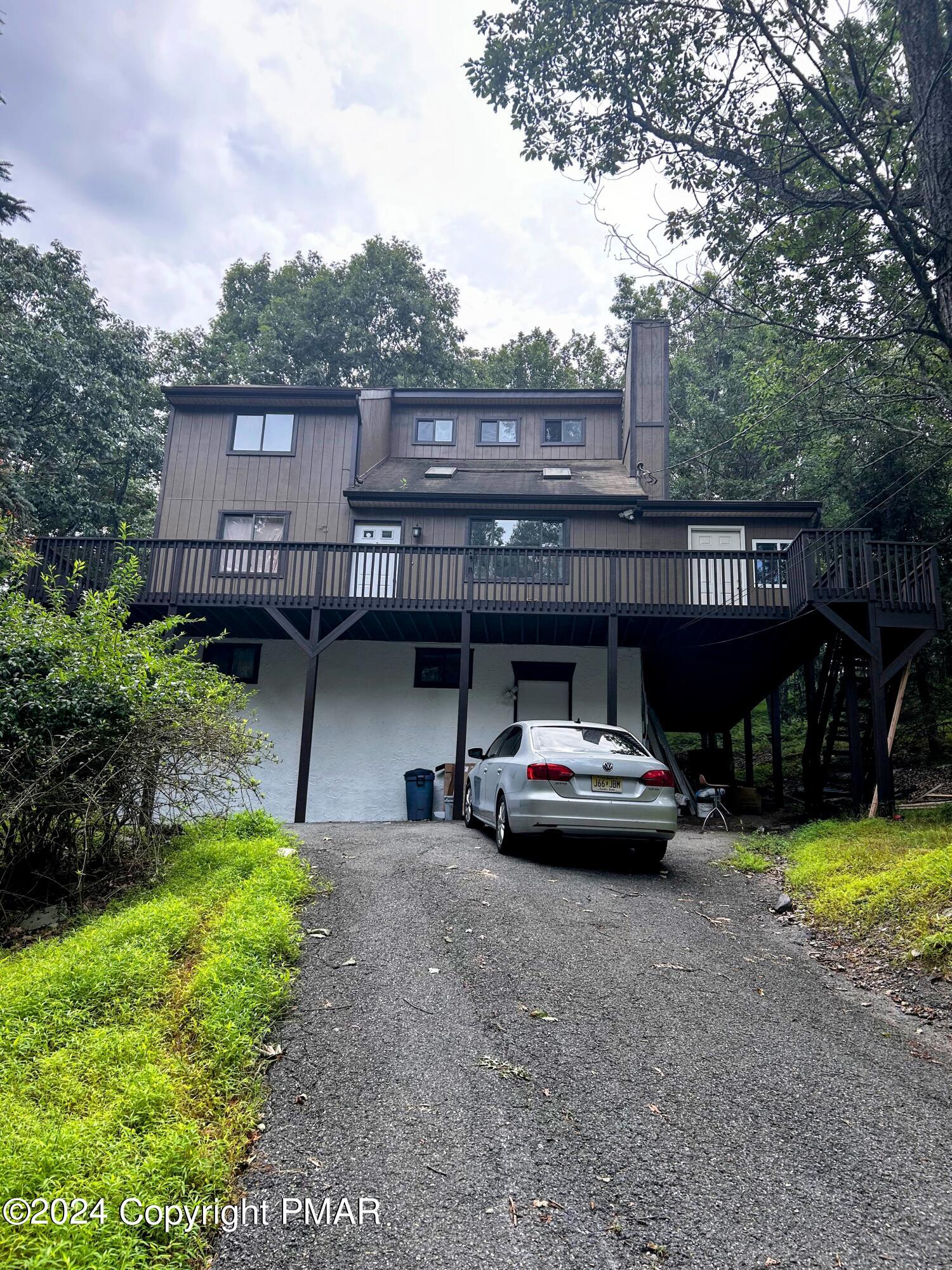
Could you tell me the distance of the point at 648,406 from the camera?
19.0 m

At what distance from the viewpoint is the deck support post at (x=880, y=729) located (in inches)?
425

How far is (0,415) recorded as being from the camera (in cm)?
2258

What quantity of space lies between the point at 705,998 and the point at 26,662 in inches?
243

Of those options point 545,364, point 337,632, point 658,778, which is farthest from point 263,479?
point 545,364

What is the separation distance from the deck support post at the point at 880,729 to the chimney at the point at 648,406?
7.67m

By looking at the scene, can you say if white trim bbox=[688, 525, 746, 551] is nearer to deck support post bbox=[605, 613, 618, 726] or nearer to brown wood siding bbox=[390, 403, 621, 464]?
deck support post bbox=[605, 613, 618, 726]

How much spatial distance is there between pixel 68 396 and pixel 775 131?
22.9m

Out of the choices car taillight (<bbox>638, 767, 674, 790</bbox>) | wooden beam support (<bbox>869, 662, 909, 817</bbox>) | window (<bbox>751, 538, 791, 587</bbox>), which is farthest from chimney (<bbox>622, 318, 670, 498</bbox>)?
car taillight (<bbox>638, 767, 674, 790</bbox>)

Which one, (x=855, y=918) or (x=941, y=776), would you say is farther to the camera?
(x=941, y=776)

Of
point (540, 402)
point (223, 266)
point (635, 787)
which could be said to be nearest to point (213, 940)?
point (635, 787)

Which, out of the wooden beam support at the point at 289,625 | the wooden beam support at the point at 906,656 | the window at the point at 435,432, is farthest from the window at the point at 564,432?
the wooden beam support at the point at 906,656

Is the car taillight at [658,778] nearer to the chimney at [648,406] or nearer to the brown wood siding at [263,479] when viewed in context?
the brown wood siding at [263,479]

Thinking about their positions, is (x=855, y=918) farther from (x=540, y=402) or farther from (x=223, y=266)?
(x=223, y=266)

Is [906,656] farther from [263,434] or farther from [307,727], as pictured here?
[263,434]
